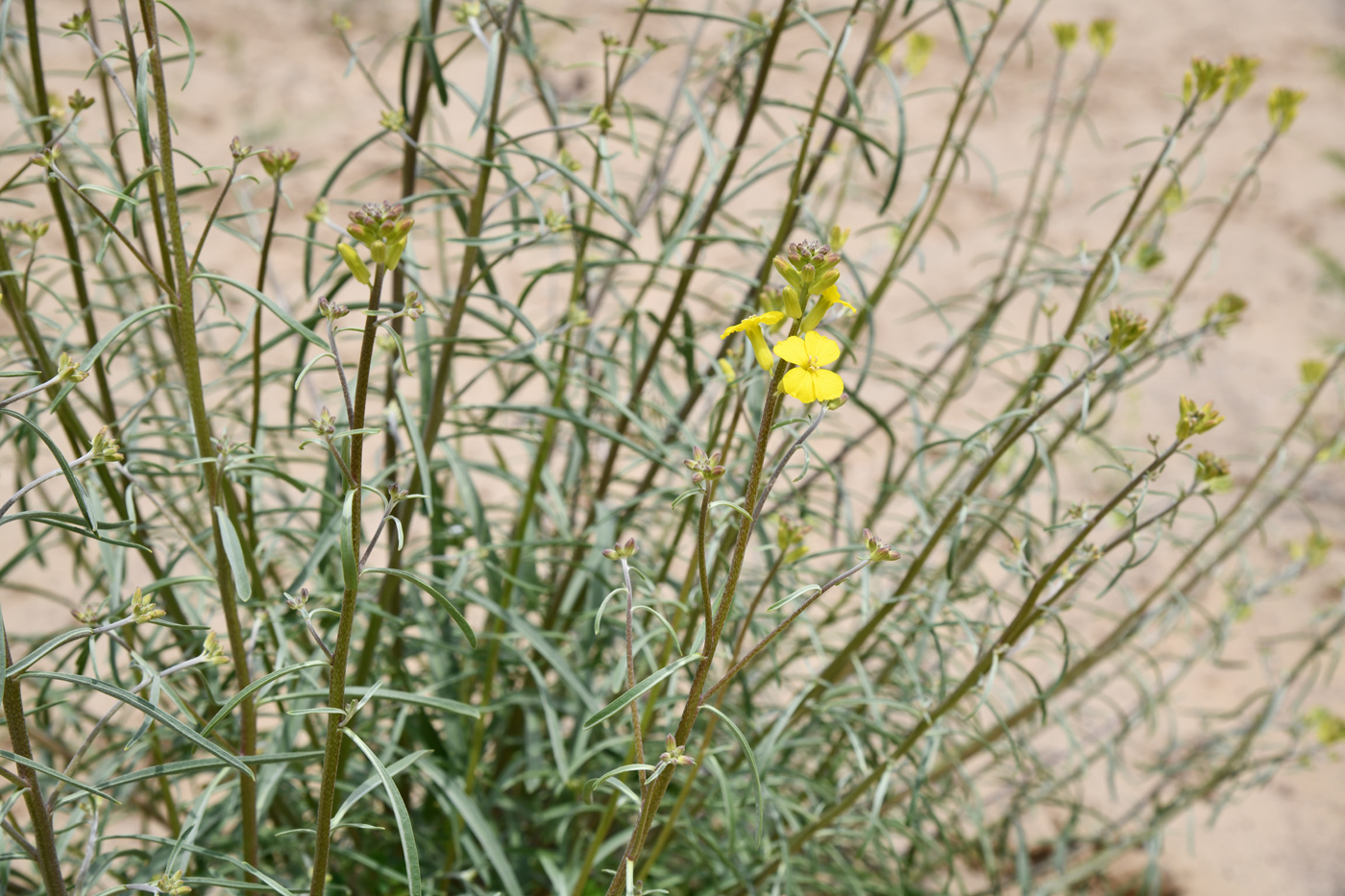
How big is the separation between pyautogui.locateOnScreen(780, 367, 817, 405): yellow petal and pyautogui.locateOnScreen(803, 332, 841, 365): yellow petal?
0.01 meters

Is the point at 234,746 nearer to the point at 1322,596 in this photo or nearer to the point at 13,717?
the point at 13,717

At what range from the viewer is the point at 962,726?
1702mm

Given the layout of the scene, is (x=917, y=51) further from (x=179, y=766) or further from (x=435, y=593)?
(x=179, y=766)

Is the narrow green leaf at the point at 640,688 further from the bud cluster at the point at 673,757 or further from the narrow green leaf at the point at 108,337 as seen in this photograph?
the narrow green leaf at the point at 108,337

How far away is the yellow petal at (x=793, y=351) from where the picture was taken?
0.57 metres

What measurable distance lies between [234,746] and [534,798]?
0.49m

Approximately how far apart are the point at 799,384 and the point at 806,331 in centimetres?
5

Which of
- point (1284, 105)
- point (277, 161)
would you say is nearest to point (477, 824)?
point (277, 161)

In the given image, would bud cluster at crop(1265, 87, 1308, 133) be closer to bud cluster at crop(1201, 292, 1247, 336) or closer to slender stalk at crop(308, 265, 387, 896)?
bud cluster at crop(1201, 292, 1247, 336)

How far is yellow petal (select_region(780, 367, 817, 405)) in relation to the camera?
1.88 feet

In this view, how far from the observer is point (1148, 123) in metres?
3.95

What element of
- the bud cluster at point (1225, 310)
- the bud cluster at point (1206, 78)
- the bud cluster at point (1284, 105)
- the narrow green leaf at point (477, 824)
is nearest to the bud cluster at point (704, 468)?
the narrow green leaf at point (477, 824)

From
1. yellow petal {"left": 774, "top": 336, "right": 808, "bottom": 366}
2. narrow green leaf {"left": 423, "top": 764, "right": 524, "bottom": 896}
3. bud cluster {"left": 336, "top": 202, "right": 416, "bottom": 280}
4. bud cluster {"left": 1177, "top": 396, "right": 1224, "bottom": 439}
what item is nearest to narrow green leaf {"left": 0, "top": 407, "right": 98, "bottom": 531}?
bud cluster {"left": 336, "top": 202, "right": 416, "bottom": 280}

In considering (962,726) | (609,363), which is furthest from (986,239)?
(609,363)
